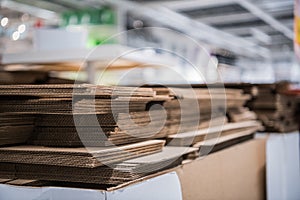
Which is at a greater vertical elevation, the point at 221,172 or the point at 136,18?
the point at 136,18

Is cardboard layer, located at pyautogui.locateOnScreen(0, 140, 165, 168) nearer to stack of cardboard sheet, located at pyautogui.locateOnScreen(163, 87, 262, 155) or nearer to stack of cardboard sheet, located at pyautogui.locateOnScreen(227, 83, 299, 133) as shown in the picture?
stack of cardboard sheet, located at pyautogui.locateOnScreen(163, 87, 262, 155)

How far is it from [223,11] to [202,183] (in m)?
5.26

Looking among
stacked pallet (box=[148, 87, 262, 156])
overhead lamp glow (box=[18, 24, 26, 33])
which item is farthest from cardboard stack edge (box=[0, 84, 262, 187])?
overhead lamp glow (box=[18, 24, 26, 33])

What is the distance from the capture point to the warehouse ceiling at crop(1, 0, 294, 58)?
18.2ft

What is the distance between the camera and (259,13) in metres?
6.25

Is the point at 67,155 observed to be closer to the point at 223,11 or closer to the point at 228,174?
the point at 228,174

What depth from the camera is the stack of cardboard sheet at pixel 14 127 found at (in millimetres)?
1076

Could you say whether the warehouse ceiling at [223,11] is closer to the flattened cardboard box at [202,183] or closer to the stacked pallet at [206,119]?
the stacked pallet at [206,119]

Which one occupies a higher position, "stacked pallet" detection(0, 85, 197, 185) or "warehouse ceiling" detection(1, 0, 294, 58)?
"warehouse ceiling" detection(1, 0, 294, 58)

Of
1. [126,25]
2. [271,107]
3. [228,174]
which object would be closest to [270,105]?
[271,107]

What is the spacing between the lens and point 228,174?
1.60 metres

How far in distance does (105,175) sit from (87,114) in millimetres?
160

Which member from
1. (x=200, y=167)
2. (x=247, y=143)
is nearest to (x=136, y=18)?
(x=247, y=143)

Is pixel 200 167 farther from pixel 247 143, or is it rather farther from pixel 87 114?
pixel 247 143
